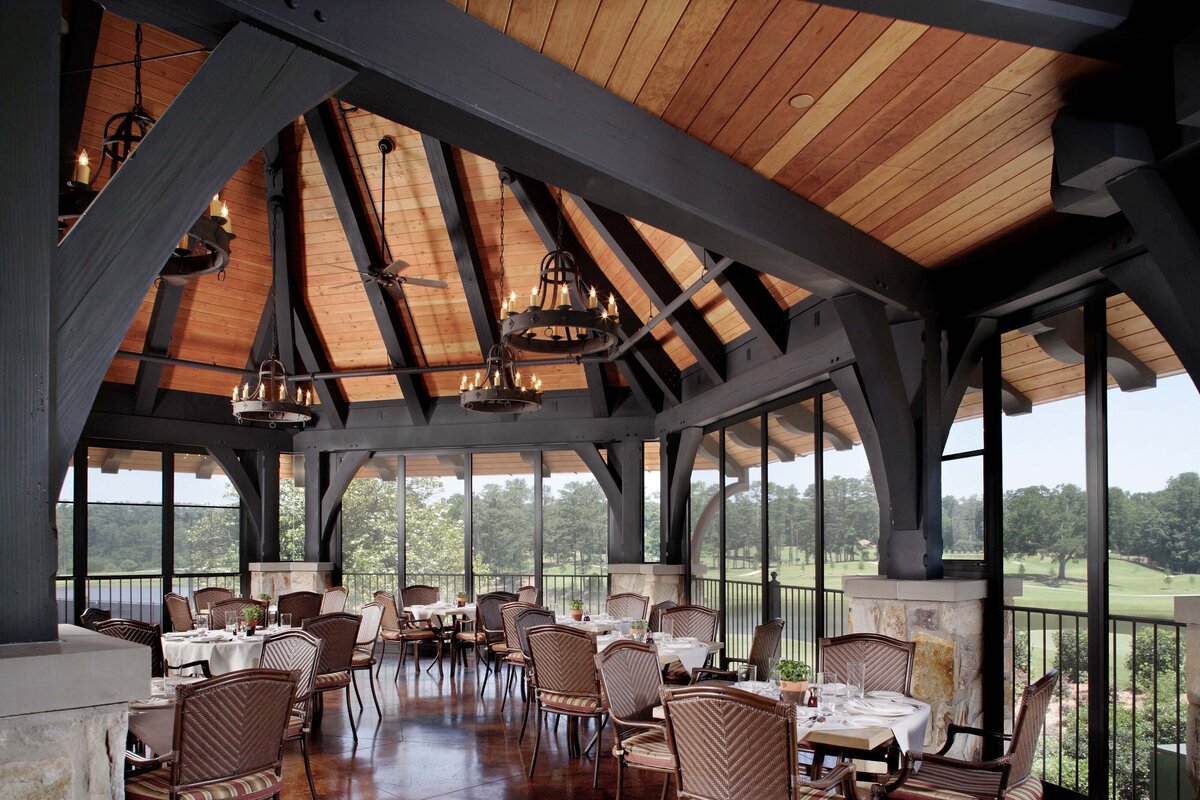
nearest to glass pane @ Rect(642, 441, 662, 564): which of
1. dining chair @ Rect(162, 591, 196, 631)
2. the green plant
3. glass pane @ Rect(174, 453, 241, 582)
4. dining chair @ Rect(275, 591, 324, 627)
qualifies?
dining chair @ Rect(275, 591, 324, 627)

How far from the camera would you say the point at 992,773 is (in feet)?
14.3

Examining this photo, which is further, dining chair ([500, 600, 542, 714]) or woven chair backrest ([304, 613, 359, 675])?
dining chair ([500, 600, 542, 714])

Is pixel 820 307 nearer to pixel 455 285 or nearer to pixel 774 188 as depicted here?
pixel 774 188

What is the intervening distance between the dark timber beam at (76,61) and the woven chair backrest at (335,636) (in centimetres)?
407

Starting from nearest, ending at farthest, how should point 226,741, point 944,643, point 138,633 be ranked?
1. point 226,741
2. point 944,643
3. point 138,633

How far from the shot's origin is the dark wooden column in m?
2.06

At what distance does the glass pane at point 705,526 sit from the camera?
9.74 meters

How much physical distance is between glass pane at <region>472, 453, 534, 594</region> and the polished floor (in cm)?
386

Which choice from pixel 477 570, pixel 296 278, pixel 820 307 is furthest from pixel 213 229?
pixel 477 570

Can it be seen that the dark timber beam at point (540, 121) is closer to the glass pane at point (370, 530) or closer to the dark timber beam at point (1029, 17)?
the dark timber beam at point (1029, 17)

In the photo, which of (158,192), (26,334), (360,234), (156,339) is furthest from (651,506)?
(26,334)

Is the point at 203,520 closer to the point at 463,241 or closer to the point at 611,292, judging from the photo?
the point at 463,241

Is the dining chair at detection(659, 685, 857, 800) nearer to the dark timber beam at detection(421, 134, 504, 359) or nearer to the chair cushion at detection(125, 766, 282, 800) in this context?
the chair cushion at detection(125, 766, 282, 800)

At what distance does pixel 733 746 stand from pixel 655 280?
17.7 feet
